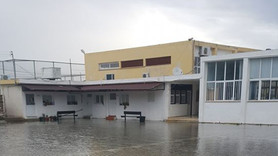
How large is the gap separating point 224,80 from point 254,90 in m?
1.80

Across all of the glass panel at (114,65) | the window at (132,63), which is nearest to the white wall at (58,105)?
the glass panel at (114,65)

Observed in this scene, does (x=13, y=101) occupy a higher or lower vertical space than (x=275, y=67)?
lower

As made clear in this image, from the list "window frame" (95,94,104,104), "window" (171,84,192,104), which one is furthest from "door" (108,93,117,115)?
"window" (171,84,192,104)

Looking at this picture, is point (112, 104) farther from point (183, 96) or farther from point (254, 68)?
point (254, 68)

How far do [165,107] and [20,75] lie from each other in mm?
11550

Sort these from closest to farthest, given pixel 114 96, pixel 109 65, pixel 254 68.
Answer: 1. pixel 254 68
2. pixel 114 96
3. pixel 109 65

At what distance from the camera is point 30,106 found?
18734mm

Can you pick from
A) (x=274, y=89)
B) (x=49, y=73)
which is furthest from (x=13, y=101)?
(x=274, y=89)

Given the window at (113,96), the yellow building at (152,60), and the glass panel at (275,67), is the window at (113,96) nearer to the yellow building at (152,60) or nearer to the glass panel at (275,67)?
the yellow building at (152,60)

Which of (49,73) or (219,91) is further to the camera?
(49,73)

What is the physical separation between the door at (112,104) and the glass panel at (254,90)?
431 inches

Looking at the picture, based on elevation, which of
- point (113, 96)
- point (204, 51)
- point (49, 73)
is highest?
point (204, 51)

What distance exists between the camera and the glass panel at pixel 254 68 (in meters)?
13.5

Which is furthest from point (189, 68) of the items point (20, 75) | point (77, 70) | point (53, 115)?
point (20, 75)
